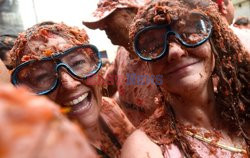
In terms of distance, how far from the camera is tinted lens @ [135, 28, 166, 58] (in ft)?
5.97

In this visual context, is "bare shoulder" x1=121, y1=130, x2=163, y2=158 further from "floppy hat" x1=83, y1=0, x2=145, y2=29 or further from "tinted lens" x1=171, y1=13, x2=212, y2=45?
"floppy hat" x1=83, y1=0, x2=145, y2=29

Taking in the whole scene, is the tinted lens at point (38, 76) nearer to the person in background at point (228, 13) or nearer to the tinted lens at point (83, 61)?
the tinted lens at point (83, 61)

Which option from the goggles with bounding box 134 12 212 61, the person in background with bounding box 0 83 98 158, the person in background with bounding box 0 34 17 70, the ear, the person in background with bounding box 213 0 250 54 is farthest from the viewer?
the ear

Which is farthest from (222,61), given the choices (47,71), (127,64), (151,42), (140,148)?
(127,64)

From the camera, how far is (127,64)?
3006mm

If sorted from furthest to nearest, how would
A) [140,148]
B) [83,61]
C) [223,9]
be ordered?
[223,9]
[83,61]
[140,148]

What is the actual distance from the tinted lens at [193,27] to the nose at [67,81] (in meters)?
0.65

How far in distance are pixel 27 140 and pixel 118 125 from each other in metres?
1.90

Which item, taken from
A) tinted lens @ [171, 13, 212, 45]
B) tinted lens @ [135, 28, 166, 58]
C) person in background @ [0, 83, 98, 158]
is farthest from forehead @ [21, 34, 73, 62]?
person in background @ [0, 83, 98, 158]

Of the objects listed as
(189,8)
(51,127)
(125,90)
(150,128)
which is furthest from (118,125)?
(51,127)

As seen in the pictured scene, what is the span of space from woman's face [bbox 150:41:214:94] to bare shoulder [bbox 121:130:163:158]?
0.32 meters

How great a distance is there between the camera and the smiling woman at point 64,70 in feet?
6.21

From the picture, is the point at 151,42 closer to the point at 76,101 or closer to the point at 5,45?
A: the point at 76,101

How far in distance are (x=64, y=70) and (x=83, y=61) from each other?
16cm
